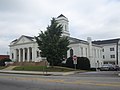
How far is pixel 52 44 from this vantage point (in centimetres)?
5178

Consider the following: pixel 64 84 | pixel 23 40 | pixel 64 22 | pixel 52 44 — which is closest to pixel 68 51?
pixel 64 22

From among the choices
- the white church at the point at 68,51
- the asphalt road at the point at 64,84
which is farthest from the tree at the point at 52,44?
the asphalt road at the point at 64,84

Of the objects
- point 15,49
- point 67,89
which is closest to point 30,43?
→ point 15,49

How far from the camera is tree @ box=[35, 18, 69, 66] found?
170 feet

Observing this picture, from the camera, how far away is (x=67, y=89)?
1498 centimetres

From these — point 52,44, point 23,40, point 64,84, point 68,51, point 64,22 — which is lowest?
point 64,84

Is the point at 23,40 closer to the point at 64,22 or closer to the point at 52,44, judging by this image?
the point at 64,22

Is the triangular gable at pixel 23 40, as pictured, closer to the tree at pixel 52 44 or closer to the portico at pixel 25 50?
the portico at pixel 25 50

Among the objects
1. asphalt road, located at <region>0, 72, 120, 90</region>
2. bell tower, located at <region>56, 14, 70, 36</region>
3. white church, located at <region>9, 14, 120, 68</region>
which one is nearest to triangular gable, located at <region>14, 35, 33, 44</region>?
white church, located at <region>9, 14, 120, 68</region>

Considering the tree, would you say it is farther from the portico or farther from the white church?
the portico

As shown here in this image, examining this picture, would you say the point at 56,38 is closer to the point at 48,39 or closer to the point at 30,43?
the point at 48,39

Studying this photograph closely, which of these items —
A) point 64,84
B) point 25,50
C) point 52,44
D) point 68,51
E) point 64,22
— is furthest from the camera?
point 25,50

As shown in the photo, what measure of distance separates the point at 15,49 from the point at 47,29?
3843 centimetres

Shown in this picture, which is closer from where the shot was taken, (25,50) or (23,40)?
(23,40)
